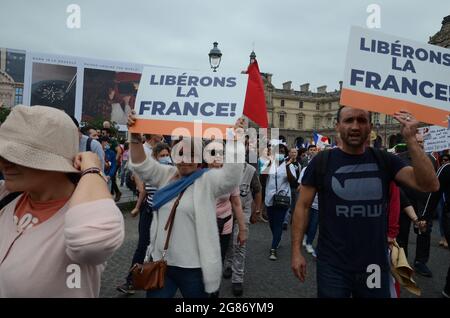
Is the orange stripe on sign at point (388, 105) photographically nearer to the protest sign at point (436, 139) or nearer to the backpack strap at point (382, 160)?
the backpack strap at point (382, 160)

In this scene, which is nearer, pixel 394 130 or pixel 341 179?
pixel 341 179

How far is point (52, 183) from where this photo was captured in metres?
1.66

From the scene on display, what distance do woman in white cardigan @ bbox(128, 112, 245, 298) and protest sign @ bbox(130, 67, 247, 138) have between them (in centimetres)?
35

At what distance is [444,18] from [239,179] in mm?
40589

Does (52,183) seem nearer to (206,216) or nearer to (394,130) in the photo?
(206,216)

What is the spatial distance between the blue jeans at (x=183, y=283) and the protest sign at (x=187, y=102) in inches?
43.2

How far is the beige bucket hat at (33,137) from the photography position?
1515mm

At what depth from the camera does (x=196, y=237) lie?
2783 millimetres

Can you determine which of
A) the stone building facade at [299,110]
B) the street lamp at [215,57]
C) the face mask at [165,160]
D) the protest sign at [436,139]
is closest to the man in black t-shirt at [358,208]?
the face mask at [165,160]

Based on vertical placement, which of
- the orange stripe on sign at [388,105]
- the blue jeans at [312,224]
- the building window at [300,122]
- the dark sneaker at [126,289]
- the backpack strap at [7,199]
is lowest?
the dark sneaker at [126,289]

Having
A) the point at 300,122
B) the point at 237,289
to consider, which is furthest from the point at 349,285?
the point at 300,122

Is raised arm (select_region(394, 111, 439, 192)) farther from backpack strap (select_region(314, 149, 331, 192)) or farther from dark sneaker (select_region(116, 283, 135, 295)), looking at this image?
dark sneaker (select_region(116, 283, 135, 295))

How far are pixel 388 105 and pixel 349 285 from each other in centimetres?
144
